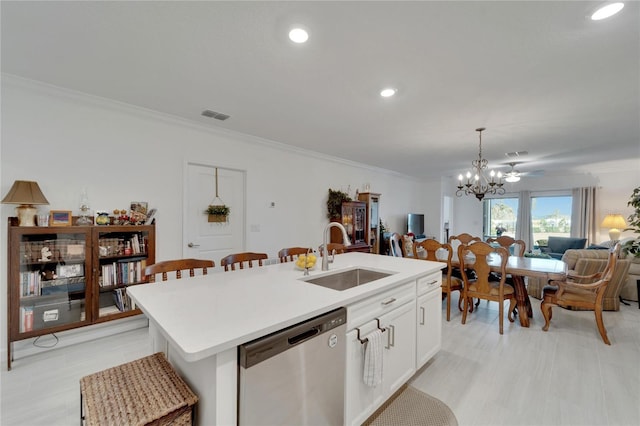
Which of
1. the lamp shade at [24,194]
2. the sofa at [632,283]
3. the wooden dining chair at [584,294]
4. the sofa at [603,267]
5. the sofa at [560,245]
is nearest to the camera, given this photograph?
the lamp shade at [24,194]

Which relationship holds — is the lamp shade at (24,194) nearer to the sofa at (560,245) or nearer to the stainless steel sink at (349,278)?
the stainless steel sink at (349,278)

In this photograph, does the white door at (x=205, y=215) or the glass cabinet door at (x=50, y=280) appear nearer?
the glass cabinet door at (x=50, y=280)

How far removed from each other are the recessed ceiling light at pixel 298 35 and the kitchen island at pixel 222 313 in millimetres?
1626

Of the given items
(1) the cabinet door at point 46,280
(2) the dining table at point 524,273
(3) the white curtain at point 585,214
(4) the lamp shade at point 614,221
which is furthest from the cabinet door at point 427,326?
(3) the white curtain at point 585,214

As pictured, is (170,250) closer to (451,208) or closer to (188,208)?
(188,208)

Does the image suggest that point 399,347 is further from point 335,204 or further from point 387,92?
point 335,204

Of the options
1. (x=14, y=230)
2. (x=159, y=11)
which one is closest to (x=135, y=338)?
(x=14, y=230)

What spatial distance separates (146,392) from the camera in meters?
1.16

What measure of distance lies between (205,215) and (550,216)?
888cm

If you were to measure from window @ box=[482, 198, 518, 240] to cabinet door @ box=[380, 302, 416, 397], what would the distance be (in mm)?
7748

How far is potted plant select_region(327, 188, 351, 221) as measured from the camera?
5.27m

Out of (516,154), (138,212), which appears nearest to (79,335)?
(138,212)

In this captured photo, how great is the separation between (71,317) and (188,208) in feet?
5.12

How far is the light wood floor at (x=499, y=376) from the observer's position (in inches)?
73.7
